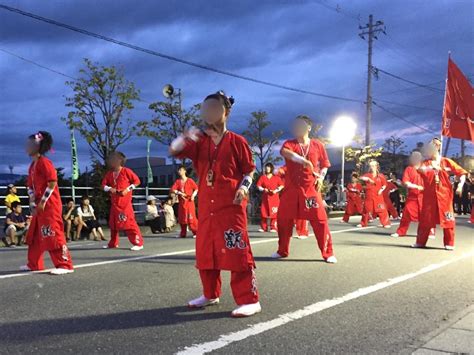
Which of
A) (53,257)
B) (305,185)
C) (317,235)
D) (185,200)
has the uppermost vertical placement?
(305,185)

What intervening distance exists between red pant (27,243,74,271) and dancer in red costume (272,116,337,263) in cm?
305

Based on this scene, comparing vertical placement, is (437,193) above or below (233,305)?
above

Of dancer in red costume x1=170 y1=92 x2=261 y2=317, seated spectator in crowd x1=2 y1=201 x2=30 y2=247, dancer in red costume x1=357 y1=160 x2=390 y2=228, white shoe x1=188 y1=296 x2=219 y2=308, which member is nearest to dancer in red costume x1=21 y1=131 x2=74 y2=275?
white shoe x1=188 y1=296 x2=219 y2=308

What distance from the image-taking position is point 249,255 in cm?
425

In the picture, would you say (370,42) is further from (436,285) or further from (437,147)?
(436,285)

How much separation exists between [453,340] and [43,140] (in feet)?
17.2

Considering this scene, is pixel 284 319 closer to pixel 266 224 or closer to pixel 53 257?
pixel 53 257

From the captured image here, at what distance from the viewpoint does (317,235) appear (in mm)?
7141

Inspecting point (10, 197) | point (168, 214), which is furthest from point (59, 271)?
point (168, 214)

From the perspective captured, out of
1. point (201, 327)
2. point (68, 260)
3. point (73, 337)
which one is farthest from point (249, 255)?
point (68, 260)

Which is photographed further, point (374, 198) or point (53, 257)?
point (374, 198)

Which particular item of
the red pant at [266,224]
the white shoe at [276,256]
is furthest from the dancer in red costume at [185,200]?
the white shoe at [276,256]

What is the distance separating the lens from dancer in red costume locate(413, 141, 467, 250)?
28.7ft

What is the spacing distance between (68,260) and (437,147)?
635 cm
